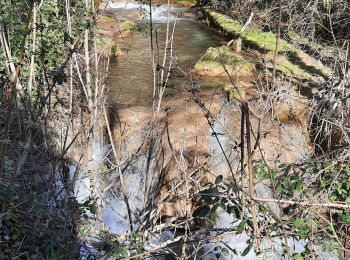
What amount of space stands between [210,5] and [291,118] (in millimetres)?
11463

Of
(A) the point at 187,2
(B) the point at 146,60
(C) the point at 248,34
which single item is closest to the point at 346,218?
(B) the point at 146,60

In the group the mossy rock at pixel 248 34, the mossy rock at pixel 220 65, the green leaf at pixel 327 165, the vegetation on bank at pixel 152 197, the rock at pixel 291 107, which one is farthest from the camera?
the mossy rock at pixel 248 34

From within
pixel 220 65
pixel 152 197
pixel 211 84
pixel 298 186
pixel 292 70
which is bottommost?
pixel 211 84

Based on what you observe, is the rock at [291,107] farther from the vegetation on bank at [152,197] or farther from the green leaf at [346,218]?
the green leaf at [346,218]

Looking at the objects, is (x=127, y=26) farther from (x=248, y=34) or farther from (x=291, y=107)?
(x=291, y=107)

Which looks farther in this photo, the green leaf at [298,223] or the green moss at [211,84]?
the green moss at [211,84]

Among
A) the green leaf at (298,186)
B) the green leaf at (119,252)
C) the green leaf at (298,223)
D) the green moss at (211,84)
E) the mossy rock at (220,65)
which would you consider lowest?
the green moss at (211,84)

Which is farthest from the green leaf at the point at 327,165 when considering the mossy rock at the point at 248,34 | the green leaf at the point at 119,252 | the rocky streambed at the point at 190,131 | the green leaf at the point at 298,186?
the mossy rock at the point at 248,34

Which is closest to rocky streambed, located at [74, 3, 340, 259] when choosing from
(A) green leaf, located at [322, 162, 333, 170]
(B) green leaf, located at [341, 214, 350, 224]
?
(A) green leaf, located at [322, 162, 333, 170]

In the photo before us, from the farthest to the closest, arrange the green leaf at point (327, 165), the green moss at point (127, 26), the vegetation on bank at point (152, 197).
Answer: the green moss at point (127, 26)
the green leaf at point (327, 165)
the vegetation on bank at point (152, 197)

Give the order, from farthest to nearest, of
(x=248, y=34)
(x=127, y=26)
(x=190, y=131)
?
(x=127, y=26) → (x=248, y=34) → (x=190, y=131)

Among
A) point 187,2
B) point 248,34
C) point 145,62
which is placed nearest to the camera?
point 145,62

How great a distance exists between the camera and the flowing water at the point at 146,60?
8.95m

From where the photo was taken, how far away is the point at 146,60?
11.1 m
